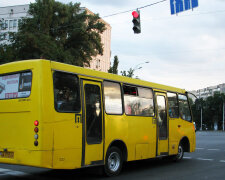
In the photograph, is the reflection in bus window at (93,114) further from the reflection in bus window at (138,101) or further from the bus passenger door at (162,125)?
the bus passenger door at (162,125)

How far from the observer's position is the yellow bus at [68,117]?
7273mm

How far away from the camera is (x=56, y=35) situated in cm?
3700

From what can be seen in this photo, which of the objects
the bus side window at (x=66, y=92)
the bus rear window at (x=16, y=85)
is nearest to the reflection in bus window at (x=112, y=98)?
the bus side window at (x=66, y=92)

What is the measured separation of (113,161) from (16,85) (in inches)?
134

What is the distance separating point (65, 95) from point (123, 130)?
2458 millimetres

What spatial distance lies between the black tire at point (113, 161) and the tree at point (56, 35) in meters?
22.0

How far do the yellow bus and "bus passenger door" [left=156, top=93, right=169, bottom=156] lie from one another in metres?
0.77

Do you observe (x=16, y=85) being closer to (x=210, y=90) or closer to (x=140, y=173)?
(x=140, y=173)

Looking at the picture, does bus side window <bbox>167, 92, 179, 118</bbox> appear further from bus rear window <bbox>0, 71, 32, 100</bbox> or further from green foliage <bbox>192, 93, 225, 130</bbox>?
green foliage <bbox>192, 93, 225, 130</bbox>

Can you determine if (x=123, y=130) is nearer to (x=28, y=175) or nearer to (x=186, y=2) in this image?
(x=28, y=175)

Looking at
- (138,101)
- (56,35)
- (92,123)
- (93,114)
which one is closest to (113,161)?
(92,123)

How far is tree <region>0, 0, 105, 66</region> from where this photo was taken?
32.9 metres

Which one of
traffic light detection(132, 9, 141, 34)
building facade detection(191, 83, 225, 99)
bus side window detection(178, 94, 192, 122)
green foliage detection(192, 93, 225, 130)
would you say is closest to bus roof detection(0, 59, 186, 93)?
bus side window detection(178, 94, 192, 122)

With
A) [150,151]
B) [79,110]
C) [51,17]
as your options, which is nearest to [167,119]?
[150,151]
